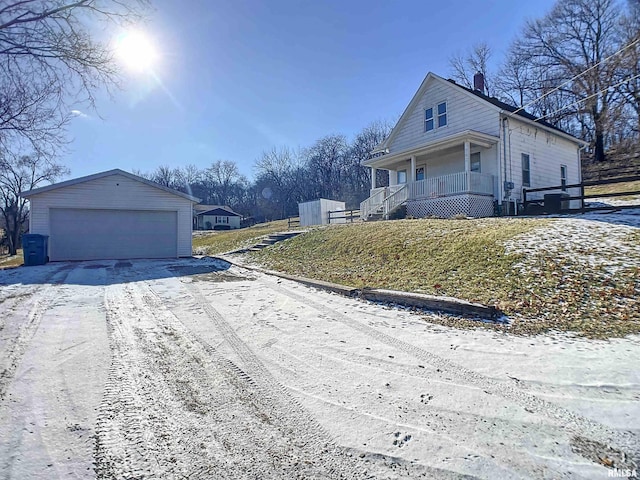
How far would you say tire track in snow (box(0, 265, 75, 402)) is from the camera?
3.04 m

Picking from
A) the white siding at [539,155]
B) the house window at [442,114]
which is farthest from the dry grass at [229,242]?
the white siding at [539,155]

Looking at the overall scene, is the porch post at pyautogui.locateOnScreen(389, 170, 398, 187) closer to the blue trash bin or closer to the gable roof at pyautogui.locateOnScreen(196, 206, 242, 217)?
the blue trash bin

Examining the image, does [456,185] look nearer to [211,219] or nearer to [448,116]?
[448,116]

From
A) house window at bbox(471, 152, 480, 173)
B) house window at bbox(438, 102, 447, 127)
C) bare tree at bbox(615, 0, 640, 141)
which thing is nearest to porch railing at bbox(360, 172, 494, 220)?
house window at bbox(471, 152, 480, 173)

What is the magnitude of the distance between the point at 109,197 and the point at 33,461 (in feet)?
45.6

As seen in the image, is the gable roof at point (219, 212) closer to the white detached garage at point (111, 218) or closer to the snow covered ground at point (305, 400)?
the white detached garage at point (111, 218)

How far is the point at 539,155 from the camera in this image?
1612cm

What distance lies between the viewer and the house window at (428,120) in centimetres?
1720

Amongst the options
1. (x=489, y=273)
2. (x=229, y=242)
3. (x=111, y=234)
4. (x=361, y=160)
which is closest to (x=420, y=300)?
(x=489, y=273)

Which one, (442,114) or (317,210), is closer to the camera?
(442,114)

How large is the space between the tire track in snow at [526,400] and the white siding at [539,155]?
1346cm

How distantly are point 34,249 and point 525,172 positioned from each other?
66.3 ft

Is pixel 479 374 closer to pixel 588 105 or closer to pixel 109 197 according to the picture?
pixel 109 197

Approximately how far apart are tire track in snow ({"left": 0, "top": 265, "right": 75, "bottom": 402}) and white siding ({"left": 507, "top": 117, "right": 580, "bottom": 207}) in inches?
632
